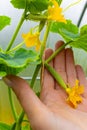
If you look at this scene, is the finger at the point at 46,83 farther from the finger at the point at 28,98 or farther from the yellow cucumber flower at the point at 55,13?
the yellow cucumber flower at the point at 55,13

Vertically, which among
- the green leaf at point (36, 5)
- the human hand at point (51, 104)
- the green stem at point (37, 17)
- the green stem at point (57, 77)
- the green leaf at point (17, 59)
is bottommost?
the human hand at point (51, 104)

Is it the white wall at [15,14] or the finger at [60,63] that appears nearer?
the finger at [60,63]

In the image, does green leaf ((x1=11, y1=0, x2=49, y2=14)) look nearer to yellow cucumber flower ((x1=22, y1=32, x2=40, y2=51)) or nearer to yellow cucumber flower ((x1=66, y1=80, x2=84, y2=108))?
yellow cucumber flower ((x1=22, y1=32, x2=40, y2=51))

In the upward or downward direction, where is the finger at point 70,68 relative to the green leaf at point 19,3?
downward

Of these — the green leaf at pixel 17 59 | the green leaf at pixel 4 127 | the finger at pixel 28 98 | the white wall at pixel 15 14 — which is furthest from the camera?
the white wall at pixel 15 14

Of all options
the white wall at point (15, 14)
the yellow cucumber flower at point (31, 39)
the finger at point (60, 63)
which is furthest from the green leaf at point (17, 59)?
the white wall at point (15, 14)

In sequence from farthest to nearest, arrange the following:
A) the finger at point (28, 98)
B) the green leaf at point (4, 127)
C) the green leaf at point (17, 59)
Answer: the green leaf at point (4, 127)
the finger at point (28, 98)
the green leaf at point (17, 59)
